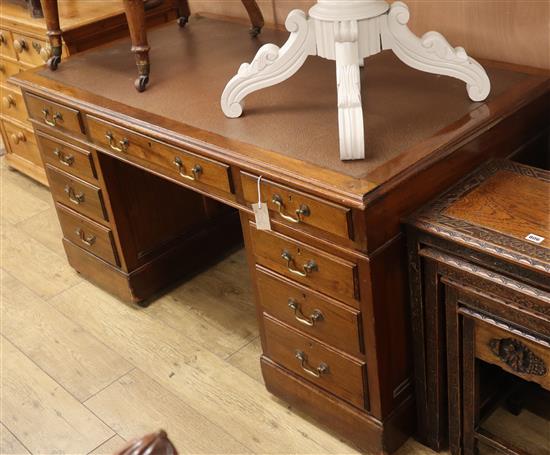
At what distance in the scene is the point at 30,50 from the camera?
2834mm

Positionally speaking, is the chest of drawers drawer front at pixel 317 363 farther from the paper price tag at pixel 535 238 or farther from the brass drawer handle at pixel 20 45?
the brass drawer handle at pixel 20 45

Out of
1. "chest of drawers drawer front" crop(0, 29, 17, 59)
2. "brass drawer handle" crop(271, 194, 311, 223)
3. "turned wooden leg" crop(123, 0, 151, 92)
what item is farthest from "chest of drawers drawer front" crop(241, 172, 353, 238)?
"chest of drawers drawer front" crop(0, 29, 17, 59)

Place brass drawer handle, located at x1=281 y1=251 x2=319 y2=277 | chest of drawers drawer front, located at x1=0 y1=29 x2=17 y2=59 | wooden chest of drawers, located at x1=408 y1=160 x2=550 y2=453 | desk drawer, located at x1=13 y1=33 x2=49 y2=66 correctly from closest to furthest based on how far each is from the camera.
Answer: wooden chest of drawers, located at x1=408 y1=160 x2=550 y2=453 < brass drawer handle, located at x1=281 y1=251 x2=319 y2=277 < desk drawer, located at x1=13 y1=33 x2=49 y2=66 < chest of drawers drawer front, located at x1=0 y1=29 x2=17 y2=59

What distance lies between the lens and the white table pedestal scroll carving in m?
1.57

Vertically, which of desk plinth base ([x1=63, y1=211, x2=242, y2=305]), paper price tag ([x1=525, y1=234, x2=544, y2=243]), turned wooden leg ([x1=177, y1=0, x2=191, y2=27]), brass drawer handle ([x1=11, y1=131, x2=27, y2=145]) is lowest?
desk plinth base ([x1=63, y1=211, x2=242, y2=305])

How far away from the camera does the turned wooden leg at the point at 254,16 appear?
231cm

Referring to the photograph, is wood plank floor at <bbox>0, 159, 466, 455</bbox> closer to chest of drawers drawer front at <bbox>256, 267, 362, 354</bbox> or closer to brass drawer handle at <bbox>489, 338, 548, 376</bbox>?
chest of drawers drawer front at <bbox>256, 267, 362, 354</bbox>

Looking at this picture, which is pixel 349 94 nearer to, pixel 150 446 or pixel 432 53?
pixel 432 53

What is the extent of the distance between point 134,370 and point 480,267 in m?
1.20

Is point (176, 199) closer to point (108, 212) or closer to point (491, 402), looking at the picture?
point (108, 212)

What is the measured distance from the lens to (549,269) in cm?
138

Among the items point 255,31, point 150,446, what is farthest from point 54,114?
point 150,446

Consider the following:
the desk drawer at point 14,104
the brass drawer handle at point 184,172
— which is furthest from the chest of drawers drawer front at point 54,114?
the desk drawer at point 14,104

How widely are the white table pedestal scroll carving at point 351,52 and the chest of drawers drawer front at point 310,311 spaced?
0.35 m
